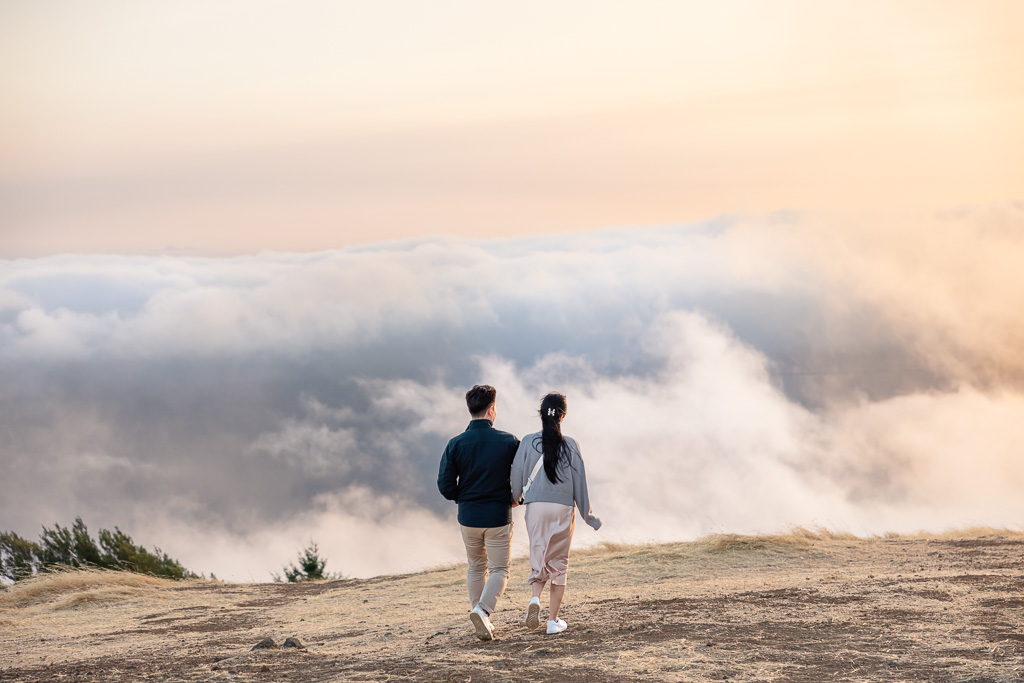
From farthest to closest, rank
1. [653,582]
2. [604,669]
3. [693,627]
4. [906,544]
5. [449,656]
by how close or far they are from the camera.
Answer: [906,544] < [653,582] < [693,627] < [449,656] < [604,669]

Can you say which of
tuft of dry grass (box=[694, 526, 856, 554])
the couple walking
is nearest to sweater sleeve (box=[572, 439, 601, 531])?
the couple walking

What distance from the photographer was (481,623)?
7.57 meters

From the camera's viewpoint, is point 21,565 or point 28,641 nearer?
point 28,641

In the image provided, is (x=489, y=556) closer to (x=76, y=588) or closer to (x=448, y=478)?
(x=448, y=478)

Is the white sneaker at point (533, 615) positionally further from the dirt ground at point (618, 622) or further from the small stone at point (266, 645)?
the small stone at point (266, 645)

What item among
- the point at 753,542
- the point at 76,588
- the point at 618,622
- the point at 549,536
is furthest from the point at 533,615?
the point at 76,588

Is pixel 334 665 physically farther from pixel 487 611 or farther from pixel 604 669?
pixel 604 669

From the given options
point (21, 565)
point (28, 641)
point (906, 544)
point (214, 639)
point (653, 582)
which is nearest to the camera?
point (214, 639)

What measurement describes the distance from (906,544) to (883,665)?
34.6 feet

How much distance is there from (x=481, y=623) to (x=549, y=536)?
37.8 inches

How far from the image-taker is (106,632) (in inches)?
452

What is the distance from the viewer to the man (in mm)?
7480

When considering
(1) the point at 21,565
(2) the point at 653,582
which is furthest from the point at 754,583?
(1) the point at 21,565

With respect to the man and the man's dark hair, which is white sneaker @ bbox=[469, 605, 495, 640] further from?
the man's dark hair
